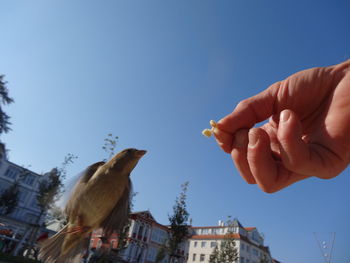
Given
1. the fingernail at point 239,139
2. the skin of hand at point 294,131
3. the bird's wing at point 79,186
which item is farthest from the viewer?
the bird's wing at point 79,186

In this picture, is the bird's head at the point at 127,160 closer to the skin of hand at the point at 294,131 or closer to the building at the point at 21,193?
the skin of hand at the point at 294,131

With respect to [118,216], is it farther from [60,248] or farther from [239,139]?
[239,139]

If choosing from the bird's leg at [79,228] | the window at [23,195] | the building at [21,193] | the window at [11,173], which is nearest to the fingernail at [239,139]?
the bird's leg at [79,228]

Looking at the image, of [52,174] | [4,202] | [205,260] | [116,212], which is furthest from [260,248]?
[116,212]

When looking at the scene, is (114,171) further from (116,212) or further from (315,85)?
(315,85)

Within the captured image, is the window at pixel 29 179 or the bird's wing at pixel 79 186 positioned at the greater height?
the window at pixel 29 179

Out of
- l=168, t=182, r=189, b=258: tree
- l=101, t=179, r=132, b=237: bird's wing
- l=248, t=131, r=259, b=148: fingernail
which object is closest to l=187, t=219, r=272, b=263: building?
l=168, t=182, r=189, b=258: tree
